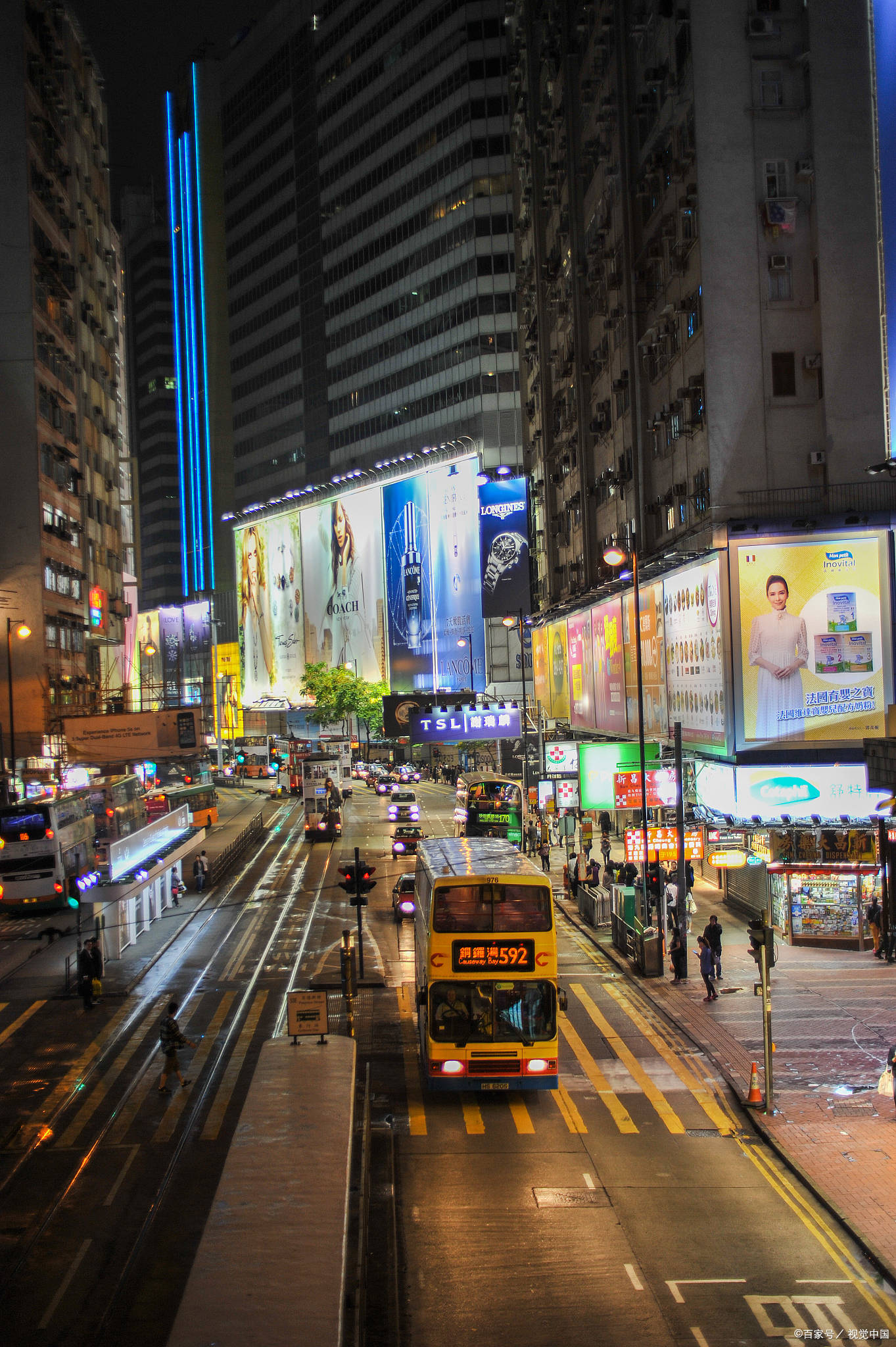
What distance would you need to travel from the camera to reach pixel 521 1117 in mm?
17281

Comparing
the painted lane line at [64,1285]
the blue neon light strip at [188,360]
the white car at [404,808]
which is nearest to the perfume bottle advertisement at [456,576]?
the white car at [404,808]

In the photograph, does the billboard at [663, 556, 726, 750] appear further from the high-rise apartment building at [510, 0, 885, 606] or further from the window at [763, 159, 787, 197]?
the window at [763, 159, 787, 197]

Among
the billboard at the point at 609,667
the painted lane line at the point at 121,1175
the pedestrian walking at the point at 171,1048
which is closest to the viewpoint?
the painted lane line at the point at 121,1175

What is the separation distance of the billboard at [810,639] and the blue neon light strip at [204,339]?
450 ft

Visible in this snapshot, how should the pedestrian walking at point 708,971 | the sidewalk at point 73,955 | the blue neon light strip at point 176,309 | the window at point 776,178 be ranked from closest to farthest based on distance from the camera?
the pedestrian walking at point 708,971 → the sidewalk at point 73,955 → the window at point 776,178 → the blue neon light strip at point 176,309

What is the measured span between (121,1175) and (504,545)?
74.9 meters

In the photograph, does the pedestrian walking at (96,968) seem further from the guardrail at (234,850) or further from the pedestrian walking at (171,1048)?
the guardrail at (234,850)

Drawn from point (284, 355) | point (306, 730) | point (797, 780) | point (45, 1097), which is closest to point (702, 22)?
point (797, 780)

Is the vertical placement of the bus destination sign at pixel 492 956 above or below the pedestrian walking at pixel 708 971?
above

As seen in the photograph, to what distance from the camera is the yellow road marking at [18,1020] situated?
923 inches

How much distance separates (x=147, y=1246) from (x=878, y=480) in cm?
2880

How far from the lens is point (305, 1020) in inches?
605

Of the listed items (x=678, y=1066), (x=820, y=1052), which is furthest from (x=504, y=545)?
(x=678, y=1066)

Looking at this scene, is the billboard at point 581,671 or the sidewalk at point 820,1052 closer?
the sidewalk at point 820,1052
